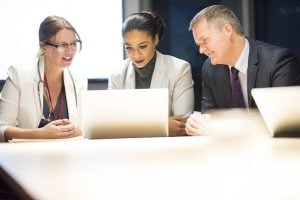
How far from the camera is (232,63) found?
3041 millimetres

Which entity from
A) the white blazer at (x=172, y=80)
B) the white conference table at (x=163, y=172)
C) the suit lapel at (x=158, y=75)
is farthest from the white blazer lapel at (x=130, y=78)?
the white conference table at (x=163, y=172)

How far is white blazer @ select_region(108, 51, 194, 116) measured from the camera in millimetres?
3230

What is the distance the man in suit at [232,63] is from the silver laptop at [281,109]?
0.90 metres

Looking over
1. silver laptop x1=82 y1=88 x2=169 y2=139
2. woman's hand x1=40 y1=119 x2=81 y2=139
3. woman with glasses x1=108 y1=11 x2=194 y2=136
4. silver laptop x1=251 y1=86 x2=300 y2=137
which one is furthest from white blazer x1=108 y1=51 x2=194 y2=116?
silver laptop x1=251 y1=86 x2=300 y2=137

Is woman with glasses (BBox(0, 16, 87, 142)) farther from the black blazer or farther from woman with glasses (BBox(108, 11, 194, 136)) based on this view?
the black blazer

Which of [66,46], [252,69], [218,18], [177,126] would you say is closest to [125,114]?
[177,126]

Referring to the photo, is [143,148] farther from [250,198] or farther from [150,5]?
[150,5]

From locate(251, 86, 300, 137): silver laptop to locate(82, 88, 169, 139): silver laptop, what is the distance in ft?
1.65

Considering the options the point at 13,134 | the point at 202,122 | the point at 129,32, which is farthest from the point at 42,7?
the point at 202,122

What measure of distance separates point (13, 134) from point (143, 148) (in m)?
1.59

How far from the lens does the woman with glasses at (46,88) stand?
3061 millimetres

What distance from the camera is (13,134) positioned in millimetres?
2943

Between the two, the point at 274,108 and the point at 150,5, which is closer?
the point at 274,108

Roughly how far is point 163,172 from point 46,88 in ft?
7.47
